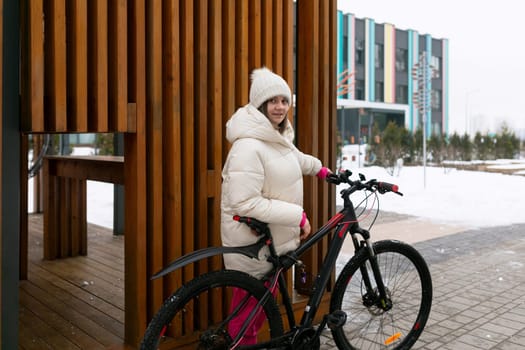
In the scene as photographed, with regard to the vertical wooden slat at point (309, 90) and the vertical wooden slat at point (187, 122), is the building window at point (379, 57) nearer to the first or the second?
the vertical wooden slat at point (309, 90)

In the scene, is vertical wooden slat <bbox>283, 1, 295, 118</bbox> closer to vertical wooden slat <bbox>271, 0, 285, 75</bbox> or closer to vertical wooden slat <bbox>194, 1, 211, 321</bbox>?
vertical wooden slat <bbox>271, 0, 285, 75</bbox>

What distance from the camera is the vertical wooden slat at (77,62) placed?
284 centimetres

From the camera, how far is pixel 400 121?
1672 inches

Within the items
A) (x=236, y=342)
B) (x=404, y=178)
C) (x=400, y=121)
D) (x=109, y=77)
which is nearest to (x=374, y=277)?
(x=236, y=342)

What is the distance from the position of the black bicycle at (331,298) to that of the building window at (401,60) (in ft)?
154

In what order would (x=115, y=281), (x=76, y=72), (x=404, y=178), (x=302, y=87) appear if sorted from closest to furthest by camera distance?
(x=76, y=72)
(x=302, y=87)
(x=115, y=281)
(x=404, y=178)

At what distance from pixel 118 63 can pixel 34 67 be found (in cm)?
45

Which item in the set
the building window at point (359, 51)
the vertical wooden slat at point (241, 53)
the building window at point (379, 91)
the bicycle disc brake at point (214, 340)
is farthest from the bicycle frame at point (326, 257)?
the building window at point (379, 91)

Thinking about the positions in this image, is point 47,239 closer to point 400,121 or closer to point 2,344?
point 2,344

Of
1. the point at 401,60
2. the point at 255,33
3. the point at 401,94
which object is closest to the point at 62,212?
the point at 255,33

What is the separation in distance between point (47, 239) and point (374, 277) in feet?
13.0

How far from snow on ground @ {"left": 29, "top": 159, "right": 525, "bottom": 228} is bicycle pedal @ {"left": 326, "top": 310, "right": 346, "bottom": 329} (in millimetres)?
5993

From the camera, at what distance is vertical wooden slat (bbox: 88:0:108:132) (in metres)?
2.93

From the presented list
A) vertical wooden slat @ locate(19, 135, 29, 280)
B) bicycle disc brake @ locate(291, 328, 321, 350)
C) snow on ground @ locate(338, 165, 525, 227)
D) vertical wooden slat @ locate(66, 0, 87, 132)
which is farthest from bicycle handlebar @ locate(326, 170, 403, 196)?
snow on ground @ locate(338, 165, 525, 227)
